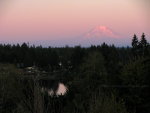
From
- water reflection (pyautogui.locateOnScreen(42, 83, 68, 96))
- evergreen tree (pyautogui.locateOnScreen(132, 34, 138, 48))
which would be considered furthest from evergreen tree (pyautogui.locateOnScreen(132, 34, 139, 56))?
water reflection (pyautogui.locateOnScreen(42, 83, 68, 96))

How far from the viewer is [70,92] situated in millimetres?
19000

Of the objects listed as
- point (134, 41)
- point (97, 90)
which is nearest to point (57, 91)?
point (97, 90)

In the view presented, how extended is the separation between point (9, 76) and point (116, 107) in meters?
13.6

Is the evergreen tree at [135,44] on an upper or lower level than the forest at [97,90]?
upper

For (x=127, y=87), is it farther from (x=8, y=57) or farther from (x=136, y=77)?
(x=8, y=57)

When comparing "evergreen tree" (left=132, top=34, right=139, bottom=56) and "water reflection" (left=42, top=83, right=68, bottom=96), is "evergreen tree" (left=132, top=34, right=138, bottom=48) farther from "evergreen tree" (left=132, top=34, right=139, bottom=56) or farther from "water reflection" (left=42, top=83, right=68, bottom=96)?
"water reflection" (left=42, top=83, right=68, bottom=96)

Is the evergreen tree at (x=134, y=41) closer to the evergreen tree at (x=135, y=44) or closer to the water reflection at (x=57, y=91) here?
the evergreen tree at (x=135, y=44)

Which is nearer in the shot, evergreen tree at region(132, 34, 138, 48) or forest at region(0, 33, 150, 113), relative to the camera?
forest at region(0, 33, 150, 113)

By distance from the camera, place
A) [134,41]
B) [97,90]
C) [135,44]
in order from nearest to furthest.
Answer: [97,90] < [135,44] < [134,41]

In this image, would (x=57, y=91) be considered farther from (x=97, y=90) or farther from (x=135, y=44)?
(x=135, y=44)

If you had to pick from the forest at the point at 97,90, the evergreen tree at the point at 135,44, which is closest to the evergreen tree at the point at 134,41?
the evergreen tree at the point at 135,44

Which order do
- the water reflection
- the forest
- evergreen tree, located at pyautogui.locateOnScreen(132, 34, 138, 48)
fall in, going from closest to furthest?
the water reflection, the forest, evergreen tree, located at pyautogui.locateOnScreen(132, 34, 138, 48)

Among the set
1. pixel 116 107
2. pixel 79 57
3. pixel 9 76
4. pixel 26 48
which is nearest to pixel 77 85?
pixel 9 76

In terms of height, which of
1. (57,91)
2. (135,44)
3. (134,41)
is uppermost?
(134,41)
